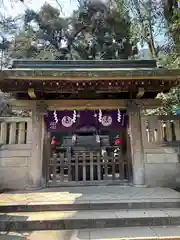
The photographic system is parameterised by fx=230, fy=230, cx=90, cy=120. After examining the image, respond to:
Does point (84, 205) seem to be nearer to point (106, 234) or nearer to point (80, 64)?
point (106, 234)

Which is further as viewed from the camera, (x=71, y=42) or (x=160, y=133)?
(x=71, y=42)

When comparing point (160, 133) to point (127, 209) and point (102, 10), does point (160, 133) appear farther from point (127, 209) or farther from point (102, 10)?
point (102, 10)

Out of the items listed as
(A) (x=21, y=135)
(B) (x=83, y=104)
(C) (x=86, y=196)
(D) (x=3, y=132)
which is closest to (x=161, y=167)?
(C) (x=86, y=196)

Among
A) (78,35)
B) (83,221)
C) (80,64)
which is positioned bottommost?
(83,221)

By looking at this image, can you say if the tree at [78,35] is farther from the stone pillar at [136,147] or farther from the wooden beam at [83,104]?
the stone pillar at [136,147]

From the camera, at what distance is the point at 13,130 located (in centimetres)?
665

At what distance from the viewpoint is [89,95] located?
6938 millimetres

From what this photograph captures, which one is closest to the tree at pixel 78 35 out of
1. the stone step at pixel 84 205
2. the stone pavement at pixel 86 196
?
the stone pavement at pixel 86 196

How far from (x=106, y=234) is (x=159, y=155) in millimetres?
3463

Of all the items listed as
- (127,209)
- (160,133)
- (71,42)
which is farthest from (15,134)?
(71,42)

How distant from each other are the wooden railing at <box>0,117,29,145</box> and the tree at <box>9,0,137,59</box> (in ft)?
39.7

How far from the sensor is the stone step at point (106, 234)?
3.55 m

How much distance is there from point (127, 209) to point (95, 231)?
103 cm

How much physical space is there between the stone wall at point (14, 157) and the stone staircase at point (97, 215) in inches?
54.5
